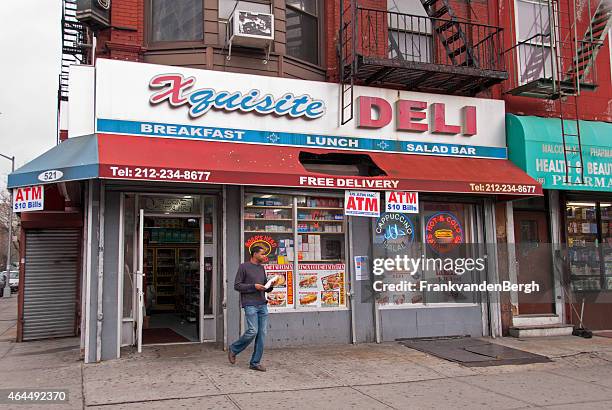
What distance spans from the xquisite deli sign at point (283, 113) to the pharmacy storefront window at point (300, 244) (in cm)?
109

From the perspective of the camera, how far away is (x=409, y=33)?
11.9 m

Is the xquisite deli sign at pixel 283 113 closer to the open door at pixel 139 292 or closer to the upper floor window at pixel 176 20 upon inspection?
the upper floor window at pixel 176 20

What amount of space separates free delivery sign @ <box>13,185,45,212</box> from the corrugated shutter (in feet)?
11.7

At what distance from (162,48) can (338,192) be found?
13.0ft

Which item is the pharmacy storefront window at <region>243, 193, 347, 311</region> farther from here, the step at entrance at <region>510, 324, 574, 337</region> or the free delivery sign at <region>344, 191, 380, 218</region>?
the step at entrance at <region>510, 324, 574, 337</region>

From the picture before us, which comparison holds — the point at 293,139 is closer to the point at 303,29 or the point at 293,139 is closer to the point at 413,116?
the point at 413,116

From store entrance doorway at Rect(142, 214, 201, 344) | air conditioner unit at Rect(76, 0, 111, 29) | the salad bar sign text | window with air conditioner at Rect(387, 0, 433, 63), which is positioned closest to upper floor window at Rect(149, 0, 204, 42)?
air conditioner unit at Rect(76, 0, 111, 29)

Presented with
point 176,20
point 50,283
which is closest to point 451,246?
point 176,20

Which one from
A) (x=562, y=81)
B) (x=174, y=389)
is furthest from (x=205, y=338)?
(x=562, y=81)

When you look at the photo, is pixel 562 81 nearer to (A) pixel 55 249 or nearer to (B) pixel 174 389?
(B) pixel 174 389

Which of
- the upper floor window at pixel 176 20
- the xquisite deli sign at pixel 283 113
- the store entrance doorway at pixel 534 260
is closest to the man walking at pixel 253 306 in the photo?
the xquisite deli sign at pixel 283 113

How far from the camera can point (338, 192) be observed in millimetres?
10312

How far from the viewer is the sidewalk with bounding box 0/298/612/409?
650 cm

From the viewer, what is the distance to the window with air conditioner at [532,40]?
12289mm
